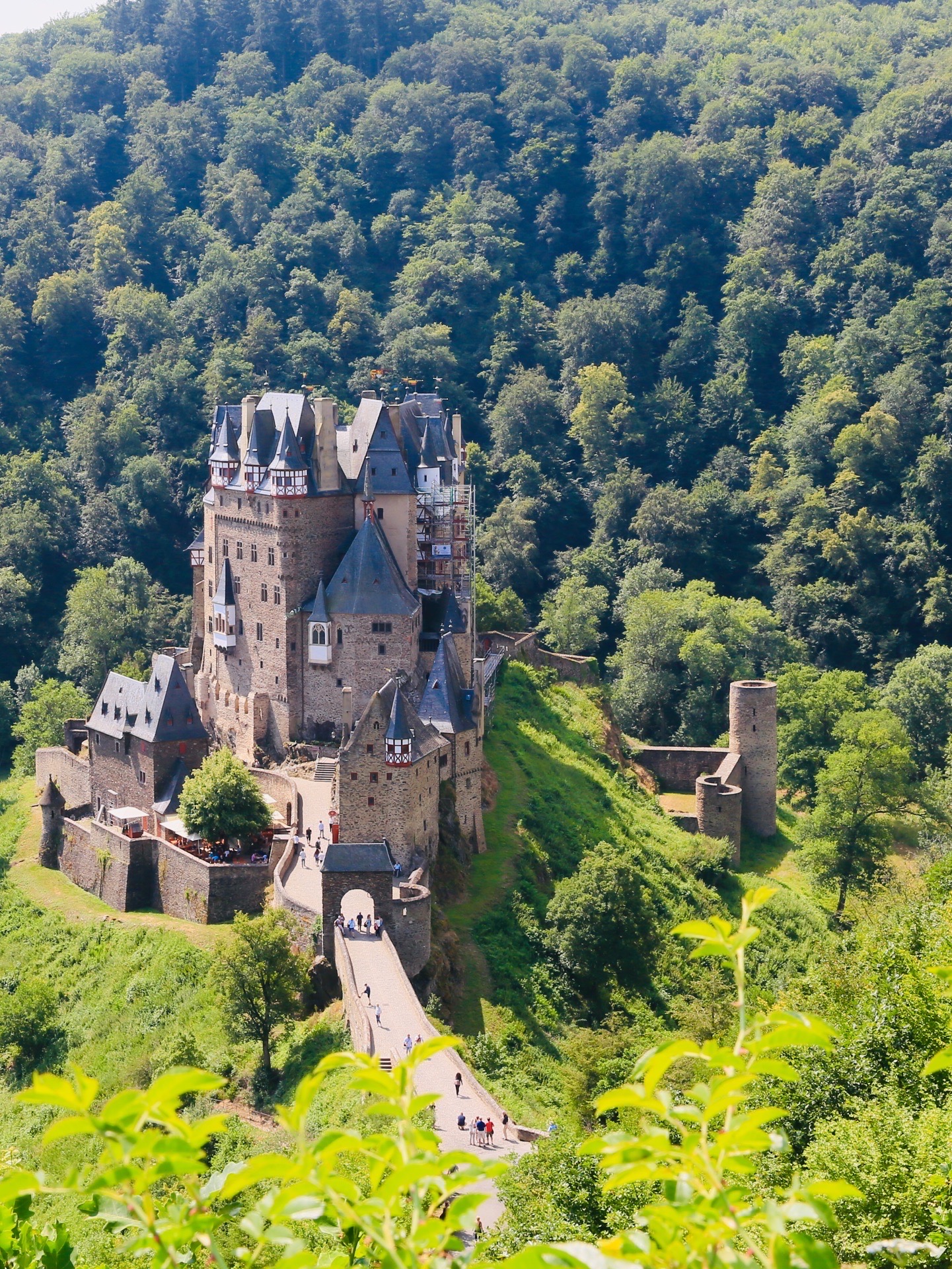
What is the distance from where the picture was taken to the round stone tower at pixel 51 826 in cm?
Answer: 6262

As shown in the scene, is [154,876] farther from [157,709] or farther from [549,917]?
[549,917]

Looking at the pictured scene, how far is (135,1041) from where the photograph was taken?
48531 mm

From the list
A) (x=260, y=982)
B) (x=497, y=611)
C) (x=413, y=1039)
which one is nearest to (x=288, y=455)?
(x=260, y=982)

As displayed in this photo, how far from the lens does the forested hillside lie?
95625 mm

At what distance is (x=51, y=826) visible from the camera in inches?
2469

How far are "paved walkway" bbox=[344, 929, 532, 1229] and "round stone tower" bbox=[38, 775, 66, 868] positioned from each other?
2119 centimetres

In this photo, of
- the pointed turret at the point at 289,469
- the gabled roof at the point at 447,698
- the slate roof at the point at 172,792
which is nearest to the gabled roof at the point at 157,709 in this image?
the slate roof at the point at 172,792

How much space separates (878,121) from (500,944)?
99.3 metres

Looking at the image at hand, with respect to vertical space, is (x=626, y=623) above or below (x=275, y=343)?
below

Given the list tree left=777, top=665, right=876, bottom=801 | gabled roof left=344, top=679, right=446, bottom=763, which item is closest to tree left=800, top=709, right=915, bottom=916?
tree left=777, top=665, right=876, bottom=801

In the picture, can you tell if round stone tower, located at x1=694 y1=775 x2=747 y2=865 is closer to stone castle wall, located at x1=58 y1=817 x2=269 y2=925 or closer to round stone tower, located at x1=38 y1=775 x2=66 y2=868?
stone castle wall, located at x1=58 y1=817 x2=269 y2=925

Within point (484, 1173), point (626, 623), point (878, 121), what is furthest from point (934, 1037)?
point (878, 121)

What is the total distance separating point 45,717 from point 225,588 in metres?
18.6

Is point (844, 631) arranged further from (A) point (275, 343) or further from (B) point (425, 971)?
(B) point (425, 971)
